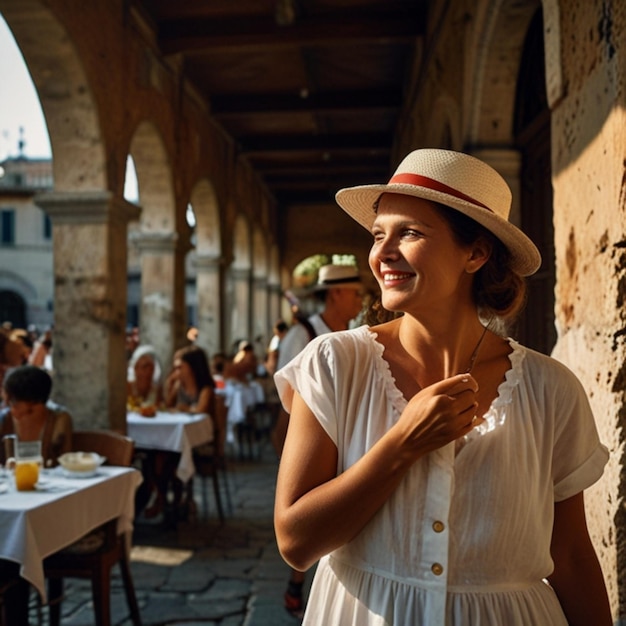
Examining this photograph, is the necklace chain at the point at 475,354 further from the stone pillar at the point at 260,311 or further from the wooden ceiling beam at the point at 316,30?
the stone pillar at the point at 260,311

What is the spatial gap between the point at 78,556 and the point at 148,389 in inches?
165

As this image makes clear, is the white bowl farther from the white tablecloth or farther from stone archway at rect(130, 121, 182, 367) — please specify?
stone archway at rect(130, 121, 182, 367)

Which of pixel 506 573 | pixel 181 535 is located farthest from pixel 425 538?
pixel 181 535

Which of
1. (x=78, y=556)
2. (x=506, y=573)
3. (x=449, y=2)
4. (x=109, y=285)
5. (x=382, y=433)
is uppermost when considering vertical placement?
(x=449, y=2)

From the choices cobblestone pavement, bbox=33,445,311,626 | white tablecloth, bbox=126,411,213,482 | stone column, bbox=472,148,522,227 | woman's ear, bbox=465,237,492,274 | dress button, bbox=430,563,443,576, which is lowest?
cobblestone pavement, bbox=33,445,311,626

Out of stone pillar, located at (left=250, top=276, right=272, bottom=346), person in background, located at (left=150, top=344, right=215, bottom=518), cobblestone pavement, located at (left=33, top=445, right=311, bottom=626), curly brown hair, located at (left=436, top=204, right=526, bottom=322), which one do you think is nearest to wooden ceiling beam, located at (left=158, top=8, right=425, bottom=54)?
person in background, located at (left=150, top=344, right=215, bottom=518)

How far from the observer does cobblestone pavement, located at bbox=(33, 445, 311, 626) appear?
3.71 m

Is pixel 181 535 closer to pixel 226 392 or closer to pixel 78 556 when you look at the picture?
pixel 78 556

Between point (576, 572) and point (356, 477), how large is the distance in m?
0.49

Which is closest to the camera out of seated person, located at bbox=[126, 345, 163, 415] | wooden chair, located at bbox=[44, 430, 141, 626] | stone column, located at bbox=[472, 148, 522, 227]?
wooden chair, located at bbox=[44, 430, 141, 626]

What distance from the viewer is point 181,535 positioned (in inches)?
211

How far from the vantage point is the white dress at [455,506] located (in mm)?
1205

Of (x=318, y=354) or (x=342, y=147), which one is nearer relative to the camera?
(x=318, y=354)

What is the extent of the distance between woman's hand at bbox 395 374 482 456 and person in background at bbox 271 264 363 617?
97.1 inches
